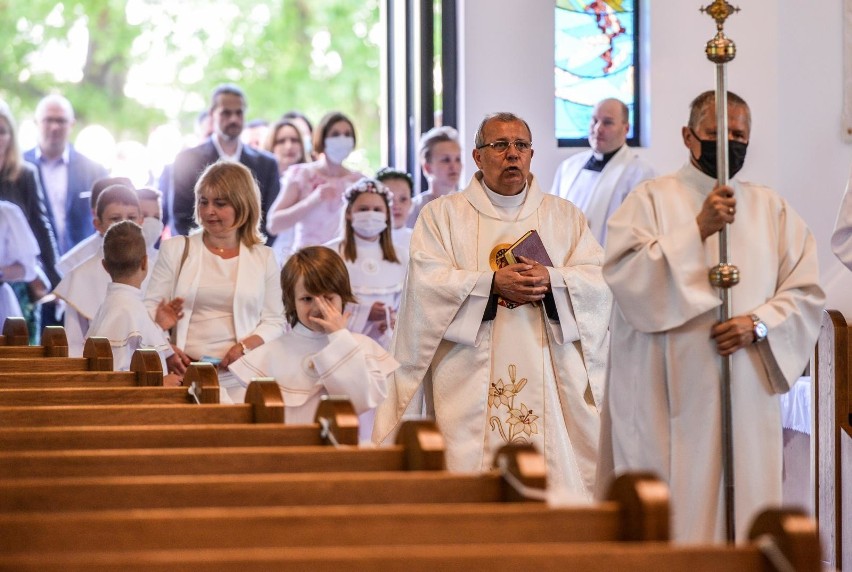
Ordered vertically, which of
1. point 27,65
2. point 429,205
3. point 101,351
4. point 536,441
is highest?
point 27,65

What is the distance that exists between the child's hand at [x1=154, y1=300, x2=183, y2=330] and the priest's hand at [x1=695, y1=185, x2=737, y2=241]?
9.01 feet

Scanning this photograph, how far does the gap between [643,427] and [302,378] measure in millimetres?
A: 1373

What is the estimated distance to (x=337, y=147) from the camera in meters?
9.40

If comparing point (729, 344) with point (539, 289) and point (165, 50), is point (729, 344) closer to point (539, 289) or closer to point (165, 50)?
point (539, 289)

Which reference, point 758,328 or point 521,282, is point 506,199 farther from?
point 758,328

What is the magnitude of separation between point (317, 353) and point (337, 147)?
4.46 metres

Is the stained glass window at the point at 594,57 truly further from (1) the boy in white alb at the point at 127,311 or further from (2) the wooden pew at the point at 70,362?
(2) the wooden pew at the point at 70,362

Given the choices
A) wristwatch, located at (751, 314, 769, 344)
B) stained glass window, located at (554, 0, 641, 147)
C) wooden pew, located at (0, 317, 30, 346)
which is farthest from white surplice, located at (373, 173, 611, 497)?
stained glass window, located at (554, 0, 641, 147)

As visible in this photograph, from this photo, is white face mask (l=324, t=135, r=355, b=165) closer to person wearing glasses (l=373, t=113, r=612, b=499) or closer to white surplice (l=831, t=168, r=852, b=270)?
person wearing glasses (l=373, t=113, r=612, b=499)

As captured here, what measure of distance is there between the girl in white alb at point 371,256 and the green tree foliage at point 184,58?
8.29 m

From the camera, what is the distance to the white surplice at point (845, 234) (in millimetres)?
5418

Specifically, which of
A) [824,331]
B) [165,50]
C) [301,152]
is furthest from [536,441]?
[165,50]

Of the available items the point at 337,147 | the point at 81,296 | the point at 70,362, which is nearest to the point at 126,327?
the point at 70,362

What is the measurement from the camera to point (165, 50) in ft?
54.1
